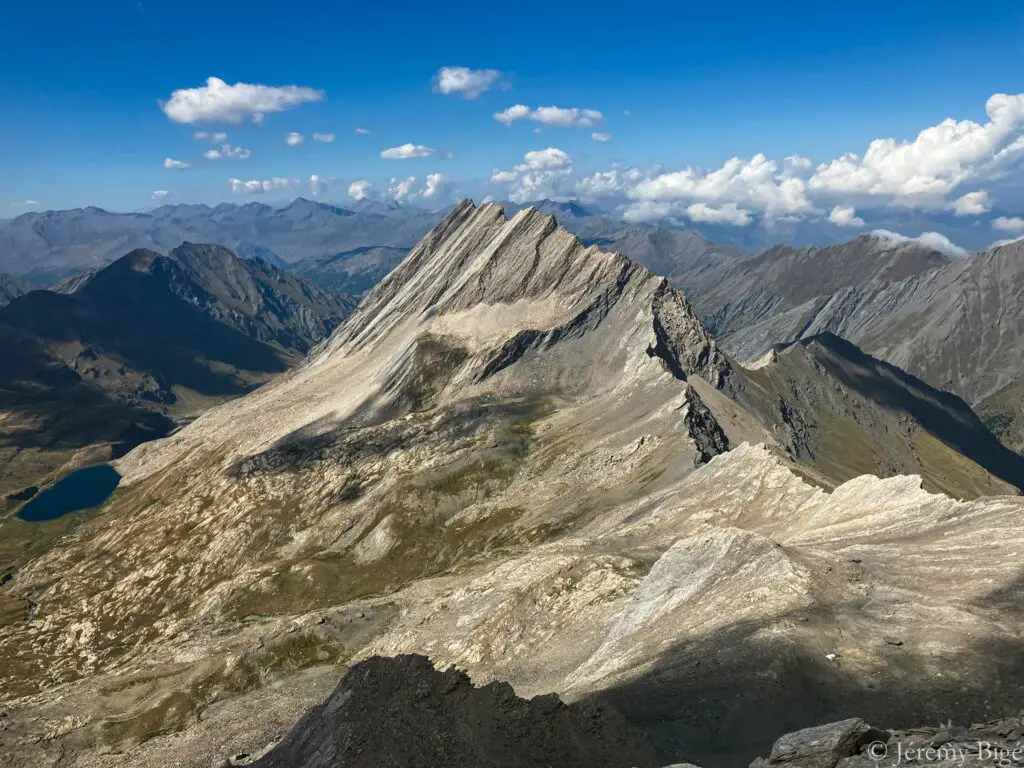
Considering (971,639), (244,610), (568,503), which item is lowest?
(244,610)

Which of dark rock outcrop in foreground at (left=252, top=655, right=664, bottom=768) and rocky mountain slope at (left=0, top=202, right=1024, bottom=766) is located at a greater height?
dark rock outcrop in foreground at (left=252, top=655, right=664, bottom=768)

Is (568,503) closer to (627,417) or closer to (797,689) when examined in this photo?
(627,417)

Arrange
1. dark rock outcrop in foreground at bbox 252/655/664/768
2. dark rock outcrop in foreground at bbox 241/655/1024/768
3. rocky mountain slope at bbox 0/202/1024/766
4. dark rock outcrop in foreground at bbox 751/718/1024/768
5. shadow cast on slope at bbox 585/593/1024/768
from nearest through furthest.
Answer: dark rock outcrop in foreground at bbox 751/718/1024/768 < dark rock outcrop in foreground at bbox 241/655/1024/768 < dark rock outcrop in foreground at bbox 252/655/664/768 < shadow cast on slope at bbox 585/593/1024/768 < rocky mountain slope at bbox 0/202/1024/766

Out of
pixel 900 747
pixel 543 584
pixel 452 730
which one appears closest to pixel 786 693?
pixel 900 747

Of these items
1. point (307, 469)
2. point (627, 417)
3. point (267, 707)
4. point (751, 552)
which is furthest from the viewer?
point (307, 469)

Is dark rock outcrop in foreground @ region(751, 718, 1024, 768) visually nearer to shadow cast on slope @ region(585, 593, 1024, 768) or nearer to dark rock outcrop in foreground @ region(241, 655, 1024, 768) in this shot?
dark rock outcrop in foreground @ region(241, 655, 1024, 768)

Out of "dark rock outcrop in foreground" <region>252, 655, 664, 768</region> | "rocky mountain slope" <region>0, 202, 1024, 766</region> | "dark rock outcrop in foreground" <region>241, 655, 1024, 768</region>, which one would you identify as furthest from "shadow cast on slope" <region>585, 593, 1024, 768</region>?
"dark rock outcrop in foreground" <region>241, 655, 1024, 768</region>

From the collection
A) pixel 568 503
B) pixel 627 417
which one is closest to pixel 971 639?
pixel 568 503
